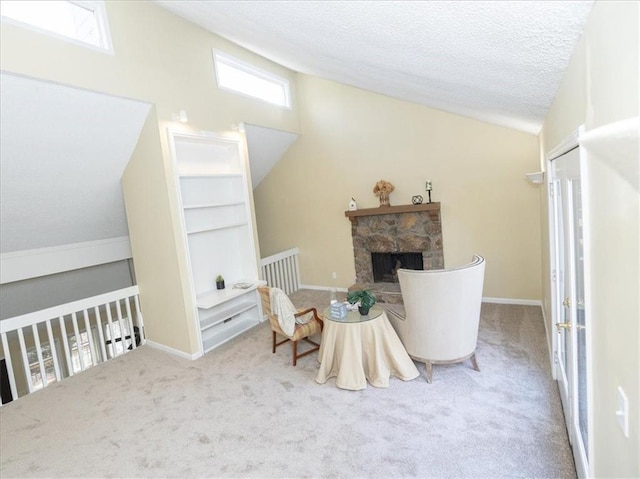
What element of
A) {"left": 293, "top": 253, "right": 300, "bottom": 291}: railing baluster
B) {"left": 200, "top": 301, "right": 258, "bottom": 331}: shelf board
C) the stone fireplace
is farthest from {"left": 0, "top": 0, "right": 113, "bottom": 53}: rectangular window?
{"left": 293, "top": 253, "right": 300, "bottom": 291}: railing baluster

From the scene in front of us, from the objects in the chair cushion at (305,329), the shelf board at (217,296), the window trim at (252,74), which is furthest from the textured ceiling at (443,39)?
the shelf board at (217,296)

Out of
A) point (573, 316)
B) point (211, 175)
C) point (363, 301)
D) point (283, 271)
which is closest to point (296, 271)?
point (283, 271)

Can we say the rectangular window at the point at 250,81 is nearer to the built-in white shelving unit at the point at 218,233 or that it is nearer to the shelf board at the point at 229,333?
the built-in white shelving unit at the point at 218,233

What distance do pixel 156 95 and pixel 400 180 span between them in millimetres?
3483

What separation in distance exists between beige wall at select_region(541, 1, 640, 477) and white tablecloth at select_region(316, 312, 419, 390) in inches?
70.8

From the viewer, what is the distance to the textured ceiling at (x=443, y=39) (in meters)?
1.16

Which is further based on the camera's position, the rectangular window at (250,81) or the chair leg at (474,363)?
the rectangular window at (250,81)

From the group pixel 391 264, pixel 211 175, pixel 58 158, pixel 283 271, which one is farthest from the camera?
pixel 283 271

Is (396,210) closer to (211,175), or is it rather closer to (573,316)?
(211,175)

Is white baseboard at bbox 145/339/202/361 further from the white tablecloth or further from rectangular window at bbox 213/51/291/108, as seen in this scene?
rectangular window at bbox 213/51/291/108

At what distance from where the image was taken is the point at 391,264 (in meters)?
5.86

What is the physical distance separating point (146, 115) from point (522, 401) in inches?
174

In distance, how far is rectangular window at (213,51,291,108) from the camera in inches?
183

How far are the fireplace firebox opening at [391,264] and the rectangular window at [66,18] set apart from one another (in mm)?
4478
